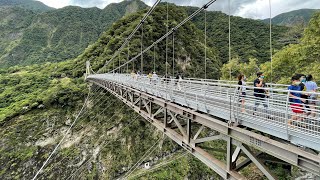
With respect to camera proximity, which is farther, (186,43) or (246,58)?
(246,58)

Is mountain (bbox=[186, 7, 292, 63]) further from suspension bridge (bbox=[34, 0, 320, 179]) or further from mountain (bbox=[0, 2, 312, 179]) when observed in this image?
suspension bridge (bbox=[34, 0, 320, 179])

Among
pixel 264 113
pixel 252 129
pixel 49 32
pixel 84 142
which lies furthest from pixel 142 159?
pixel 49 32

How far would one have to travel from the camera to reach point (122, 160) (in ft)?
96.2

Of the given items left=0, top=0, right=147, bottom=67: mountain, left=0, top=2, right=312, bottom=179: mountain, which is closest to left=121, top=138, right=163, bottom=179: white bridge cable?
left=0, top=2, right=312, bottom=179: mountain

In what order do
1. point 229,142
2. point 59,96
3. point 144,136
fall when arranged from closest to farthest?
point 229,142 → point 144,136 → point 59,96

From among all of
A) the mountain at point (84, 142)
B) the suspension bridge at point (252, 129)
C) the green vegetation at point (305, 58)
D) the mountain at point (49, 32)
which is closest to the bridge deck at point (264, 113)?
the suspension bridge at point (252, 129)

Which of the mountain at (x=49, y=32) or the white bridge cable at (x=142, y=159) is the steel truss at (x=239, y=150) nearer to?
the white bridge cable at (x=142, y=159)

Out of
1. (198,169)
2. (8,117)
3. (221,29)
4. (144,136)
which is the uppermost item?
(221,29)

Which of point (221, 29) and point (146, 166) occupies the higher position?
point (221, 29)

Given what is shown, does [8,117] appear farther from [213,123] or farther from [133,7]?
[133,7]

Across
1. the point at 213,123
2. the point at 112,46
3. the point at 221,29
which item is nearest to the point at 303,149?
the point at 213,123

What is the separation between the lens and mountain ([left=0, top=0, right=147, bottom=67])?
107m

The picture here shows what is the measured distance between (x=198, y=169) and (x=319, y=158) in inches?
1048

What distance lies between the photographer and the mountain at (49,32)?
10700 cm
